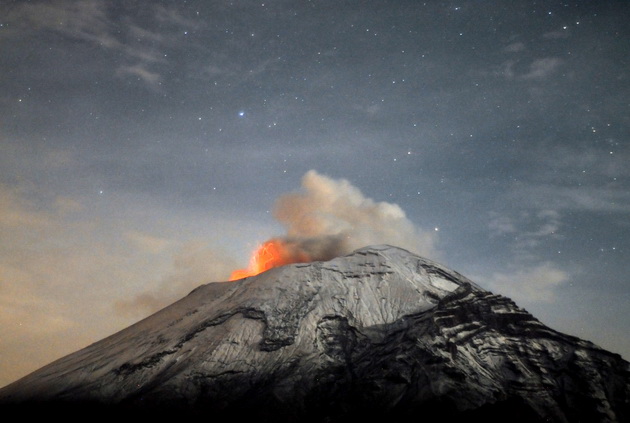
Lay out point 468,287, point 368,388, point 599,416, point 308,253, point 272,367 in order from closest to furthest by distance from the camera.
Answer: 1. point 599,416
2. point 368,388
3. point 272,367
4. point 468,287
5. point 308,253

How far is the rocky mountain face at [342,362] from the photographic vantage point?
82062 millimetres

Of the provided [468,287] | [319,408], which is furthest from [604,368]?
[319,408]

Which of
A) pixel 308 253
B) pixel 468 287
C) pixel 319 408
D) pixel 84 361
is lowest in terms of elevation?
pixel 319 408

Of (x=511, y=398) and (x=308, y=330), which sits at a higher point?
(x=308, y=330)

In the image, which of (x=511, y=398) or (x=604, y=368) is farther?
(x=604, y=368)

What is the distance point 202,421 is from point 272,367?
18.0m

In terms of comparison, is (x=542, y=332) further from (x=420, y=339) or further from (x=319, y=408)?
(x=319, y=408)

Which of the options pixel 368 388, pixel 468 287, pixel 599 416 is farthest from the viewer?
pixel 468 287

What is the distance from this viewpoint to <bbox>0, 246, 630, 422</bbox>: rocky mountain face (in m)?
82.1

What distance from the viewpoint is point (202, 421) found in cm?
7944

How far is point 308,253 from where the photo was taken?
157875 mm

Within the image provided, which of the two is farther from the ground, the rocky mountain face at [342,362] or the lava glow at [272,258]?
the lava glow at [272,258]

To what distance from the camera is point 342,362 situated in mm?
96188

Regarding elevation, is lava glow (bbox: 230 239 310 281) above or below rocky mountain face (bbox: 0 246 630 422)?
above
